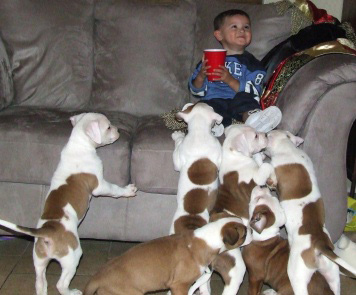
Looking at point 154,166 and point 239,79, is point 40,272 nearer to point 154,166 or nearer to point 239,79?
point 154,166

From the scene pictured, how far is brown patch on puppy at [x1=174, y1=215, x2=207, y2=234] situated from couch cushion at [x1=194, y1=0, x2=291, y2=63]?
1.62 meters

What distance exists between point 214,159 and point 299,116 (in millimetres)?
511

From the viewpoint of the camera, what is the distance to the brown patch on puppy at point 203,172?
108 inches

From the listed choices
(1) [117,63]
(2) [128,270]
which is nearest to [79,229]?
(2) [128,270]

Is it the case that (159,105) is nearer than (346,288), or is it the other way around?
(346,288)

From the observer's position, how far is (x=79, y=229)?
3.12m

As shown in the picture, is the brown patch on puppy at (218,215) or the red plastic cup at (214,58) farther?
the red plastic cup at (214,58)

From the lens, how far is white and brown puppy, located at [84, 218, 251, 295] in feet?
7.50

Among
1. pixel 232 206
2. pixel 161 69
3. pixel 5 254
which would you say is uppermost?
pixel 161 69

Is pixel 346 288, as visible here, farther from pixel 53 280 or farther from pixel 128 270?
pixel 53 280

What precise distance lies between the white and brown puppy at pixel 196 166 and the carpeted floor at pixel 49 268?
0.54 m

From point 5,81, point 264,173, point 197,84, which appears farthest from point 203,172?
point 5,81

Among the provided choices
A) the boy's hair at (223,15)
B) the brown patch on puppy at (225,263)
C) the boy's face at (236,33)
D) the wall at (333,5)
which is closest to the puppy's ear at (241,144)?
the brown patch on puppy at (225,263)

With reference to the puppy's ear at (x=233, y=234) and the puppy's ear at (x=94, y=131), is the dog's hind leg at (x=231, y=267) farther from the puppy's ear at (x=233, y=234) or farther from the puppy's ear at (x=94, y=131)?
the puppy's ear at (x=94, y=131)
